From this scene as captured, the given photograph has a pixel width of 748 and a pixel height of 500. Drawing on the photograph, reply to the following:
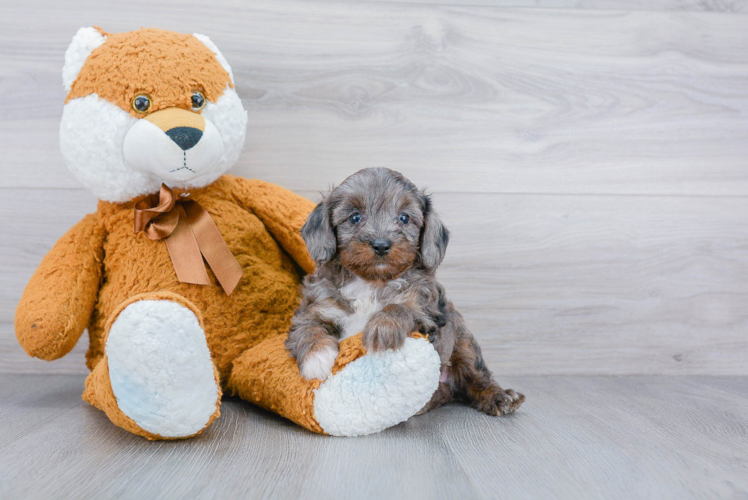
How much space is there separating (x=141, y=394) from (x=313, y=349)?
1.41ft

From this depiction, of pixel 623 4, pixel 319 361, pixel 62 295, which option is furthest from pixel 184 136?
pixel 623 4

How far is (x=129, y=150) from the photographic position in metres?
1.60

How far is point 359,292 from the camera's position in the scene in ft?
5.38

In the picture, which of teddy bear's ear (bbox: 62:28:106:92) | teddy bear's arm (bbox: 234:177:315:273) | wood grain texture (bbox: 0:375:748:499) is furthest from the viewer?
teddy bear's arm (bbox: 234:177:315:273)

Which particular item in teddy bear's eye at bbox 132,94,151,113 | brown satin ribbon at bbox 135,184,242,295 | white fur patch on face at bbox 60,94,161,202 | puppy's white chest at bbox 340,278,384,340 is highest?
teddy bear's eye at bbox 132,94,151,113

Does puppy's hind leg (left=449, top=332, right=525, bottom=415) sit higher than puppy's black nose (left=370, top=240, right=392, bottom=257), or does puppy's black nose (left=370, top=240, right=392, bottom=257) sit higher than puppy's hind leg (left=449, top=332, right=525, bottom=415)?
puppy's black nose (left=370, top=240, right=392, bottom=257)

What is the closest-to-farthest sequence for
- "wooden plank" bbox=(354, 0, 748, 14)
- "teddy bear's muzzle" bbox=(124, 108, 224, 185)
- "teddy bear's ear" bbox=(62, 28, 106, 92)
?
"teddy bear's muzzle" bbox=(124, 108, 224, 185), "teddy bear's ear" bbox=(62, 28, 106, 92), "wooden plank" bbox=(354, 0, 748, 14)

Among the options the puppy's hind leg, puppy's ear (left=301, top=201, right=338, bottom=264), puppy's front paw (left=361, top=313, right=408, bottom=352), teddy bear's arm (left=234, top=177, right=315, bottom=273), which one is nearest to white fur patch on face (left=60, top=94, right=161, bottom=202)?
teddy bear's arm (left=234, top=177, right=315, bottom=273)

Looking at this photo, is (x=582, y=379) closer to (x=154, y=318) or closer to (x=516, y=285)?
(x=516, y=285)

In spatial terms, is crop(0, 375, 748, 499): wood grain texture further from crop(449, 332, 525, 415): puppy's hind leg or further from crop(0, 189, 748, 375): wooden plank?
crop(0, 189, 748, 375): wooden plank

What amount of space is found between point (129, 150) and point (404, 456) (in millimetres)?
1134

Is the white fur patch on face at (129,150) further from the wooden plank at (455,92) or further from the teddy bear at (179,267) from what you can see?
the wooden plank at (455,92)

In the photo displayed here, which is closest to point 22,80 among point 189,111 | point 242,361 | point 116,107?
point 116,107

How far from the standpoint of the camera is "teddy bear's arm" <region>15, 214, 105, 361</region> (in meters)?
1.60
